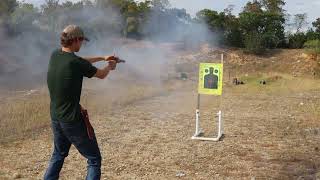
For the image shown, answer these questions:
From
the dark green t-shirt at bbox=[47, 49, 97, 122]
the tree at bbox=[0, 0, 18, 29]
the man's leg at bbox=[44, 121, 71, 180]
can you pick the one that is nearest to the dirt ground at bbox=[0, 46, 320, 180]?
the man's leg at bbox=[44, 121, 71, 180]

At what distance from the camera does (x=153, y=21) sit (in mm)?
16969

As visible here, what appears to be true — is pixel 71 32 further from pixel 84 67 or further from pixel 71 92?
pixel 71 92

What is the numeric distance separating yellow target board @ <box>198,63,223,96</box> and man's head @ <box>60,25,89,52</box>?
379cm

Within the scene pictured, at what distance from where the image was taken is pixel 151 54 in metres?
16.5

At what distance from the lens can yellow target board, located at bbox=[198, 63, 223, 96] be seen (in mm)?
7422

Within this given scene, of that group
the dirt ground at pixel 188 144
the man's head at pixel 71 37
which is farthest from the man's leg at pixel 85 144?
the dirt ground at pixel 188 144

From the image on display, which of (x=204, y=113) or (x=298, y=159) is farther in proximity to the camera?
(x=204, y=113)

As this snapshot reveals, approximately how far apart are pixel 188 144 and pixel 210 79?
1189 millimetres

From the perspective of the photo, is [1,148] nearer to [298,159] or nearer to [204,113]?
[298,159]

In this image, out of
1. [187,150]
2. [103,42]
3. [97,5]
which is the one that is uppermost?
[97,5]

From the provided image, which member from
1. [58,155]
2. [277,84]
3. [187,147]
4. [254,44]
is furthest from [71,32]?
[254,44]

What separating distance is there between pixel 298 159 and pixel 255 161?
0.55 metres

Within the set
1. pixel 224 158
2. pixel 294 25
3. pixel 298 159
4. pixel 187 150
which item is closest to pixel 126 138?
pixel 187 150

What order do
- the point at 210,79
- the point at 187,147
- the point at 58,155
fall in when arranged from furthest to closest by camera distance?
the point at 210,79
the point at 187,147
the point at 58,155
